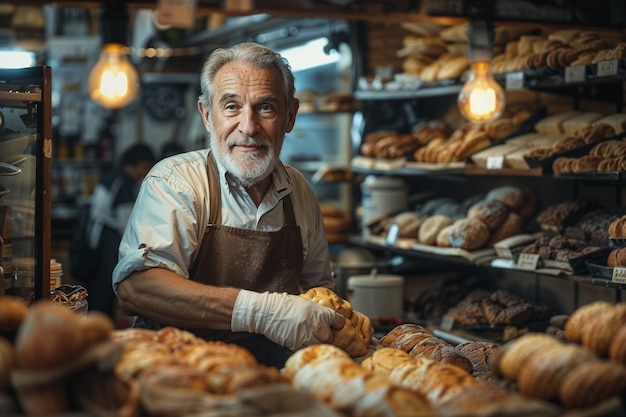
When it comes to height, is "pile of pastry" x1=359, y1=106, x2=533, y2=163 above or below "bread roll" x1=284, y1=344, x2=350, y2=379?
above

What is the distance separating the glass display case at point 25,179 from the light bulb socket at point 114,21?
205cm

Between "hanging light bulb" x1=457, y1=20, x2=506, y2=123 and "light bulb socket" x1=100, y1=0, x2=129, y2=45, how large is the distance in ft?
6.43

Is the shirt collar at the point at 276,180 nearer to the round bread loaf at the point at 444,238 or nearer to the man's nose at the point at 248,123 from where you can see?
the man's nose at the point at 248,123

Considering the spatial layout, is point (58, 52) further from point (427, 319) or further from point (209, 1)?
point (427, 319)

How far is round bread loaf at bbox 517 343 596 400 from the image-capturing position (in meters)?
1.79

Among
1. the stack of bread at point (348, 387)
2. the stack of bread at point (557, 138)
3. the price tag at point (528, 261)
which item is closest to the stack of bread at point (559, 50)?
the stack of bread at point (557, 138)

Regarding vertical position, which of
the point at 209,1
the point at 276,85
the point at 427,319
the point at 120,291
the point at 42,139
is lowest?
the point at 427,319

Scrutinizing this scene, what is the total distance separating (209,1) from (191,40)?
4.83 metres

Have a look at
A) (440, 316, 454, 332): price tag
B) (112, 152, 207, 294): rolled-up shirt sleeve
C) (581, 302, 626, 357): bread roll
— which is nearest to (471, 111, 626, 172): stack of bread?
(440, 316, 454, 332): price tag

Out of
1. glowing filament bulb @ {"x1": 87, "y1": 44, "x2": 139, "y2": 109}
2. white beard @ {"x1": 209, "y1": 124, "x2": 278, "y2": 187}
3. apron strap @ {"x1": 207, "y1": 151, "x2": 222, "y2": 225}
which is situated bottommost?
apron strap @ {"x1": 207, "y1": 151, "x2": 222, "y2": 225}

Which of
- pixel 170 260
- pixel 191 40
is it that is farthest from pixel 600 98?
pixel 191 40

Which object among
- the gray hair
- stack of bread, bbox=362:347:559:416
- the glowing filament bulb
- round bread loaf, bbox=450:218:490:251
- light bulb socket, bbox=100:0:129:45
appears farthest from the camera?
the glowing filament bulb

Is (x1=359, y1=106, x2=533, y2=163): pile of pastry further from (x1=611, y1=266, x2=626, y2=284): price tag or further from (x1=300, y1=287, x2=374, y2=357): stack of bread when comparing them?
(x1=300, y1=287, x2=374, y2=357): stack of bread

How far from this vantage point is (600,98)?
4.56 m
